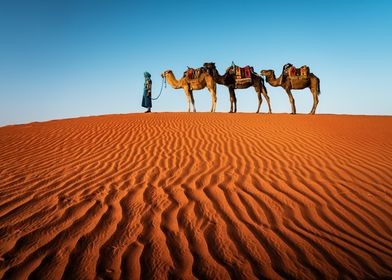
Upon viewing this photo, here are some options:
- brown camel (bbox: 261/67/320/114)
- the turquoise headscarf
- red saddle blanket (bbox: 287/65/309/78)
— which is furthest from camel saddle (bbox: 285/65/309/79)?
the turquoise headscarf

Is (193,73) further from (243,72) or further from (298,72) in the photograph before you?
(298,72)

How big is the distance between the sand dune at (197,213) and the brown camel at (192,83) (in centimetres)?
1027

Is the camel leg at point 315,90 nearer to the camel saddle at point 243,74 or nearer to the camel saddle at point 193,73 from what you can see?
the camel saddle at point 243,74

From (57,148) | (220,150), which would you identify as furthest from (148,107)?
(220,150)

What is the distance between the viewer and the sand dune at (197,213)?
2.20 meters

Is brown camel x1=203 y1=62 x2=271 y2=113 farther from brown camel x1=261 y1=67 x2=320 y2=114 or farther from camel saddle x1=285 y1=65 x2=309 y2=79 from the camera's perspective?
camel saddle x1=285 y1=65 x2=309 y2=79

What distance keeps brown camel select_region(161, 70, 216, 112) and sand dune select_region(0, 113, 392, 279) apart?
33.7ft

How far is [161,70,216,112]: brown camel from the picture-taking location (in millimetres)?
16188

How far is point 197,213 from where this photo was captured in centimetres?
318

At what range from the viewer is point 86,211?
319 centimetres

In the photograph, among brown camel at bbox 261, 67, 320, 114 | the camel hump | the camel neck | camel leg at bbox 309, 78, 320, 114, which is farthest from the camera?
the camel neck

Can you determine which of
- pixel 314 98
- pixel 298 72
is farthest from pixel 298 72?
pixel 314 98

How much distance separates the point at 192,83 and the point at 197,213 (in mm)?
13941

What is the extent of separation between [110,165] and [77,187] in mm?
1367
